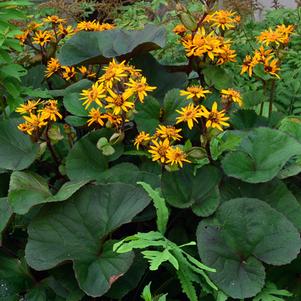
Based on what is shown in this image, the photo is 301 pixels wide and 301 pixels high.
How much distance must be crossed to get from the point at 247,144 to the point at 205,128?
18cm

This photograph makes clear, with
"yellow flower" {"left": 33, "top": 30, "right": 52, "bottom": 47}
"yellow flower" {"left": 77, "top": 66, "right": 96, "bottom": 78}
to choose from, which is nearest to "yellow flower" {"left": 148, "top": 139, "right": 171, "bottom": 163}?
"yellow flower" {"left": 77, "top": 66, "right": 96, "bottom": 78}

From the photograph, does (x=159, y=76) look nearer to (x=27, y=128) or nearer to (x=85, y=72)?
(x=85, y=72)

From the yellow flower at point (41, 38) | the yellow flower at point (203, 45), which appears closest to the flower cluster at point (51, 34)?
the yellow flower at point (41, 38)

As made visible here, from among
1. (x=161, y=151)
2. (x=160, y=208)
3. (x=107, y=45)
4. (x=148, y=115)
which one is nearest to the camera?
(x=160, y=208)

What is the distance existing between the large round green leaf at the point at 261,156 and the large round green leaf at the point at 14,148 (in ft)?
2.27

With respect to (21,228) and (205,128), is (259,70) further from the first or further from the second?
(21,228)

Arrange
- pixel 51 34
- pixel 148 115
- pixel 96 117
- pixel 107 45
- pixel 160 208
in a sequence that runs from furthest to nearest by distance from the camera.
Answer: pixel 51 34 → pixel 107 45 → pixel 148 115 → pixel 96 117 → pixel 160 208

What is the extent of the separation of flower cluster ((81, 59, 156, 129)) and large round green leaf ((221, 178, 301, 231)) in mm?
417

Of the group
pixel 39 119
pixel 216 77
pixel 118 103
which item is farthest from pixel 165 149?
pixel 216 77

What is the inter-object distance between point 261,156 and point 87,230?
631mm

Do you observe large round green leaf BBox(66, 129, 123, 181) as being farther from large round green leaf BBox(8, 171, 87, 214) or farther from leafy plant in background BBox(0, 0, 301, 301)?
large round green leaf BBox(8, 171, 87, 214)

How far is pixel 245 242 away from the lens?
1857 millimetres

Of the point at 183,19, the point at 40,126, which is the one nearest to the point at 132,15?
the point at 183,19

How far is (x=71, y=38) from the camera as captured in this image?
261 cm
